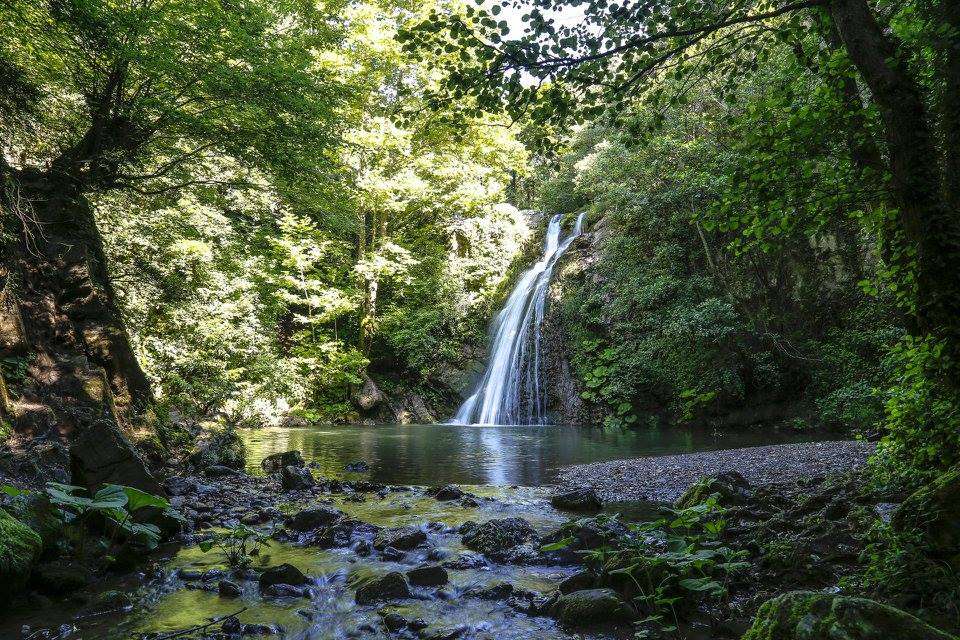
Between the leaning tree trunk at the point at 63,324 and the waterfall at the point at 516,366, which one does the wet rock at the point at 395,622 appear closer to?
the leaning tree trunk at the point at 63,324

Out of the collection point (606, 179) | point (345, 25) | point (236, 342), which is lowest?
point (236, 342)

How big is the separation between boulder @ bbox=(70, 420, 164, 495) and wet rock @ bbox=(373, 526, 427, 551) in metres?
2.57

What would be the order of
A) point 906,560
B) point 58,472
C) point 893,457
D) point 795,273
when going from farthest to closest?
point 795,273, point 58,472, point 893,457, point 906,560

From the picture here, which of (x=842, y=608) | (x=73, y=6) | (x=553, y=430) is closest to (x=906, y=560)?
(x=842, y=608)

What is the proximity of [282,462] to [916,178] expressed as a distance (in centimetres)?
1003

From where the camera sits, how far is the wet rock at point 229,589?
4.06 m

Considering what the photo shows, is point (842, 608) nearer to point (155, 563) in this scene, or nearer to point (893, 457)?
point (893, 457)

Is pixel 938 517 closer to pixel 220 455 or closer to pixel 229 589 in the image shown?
pixel 229 589

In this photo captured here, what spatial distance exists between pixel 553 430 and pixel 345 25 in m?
18.4

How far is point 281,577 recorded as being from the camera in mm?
4281

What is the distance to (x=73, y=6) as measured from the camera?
278 inches

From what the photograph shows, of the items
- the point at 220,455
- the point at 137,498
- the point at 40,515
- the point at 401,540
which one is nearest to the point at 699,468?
the point at 401,540

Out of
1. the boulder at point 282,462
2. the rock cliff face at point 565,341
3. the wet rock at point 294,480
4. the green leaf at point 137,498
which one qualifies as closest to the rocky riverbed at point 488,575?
the green leaf at point 137,498

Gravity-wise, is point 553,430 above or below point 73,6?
below
